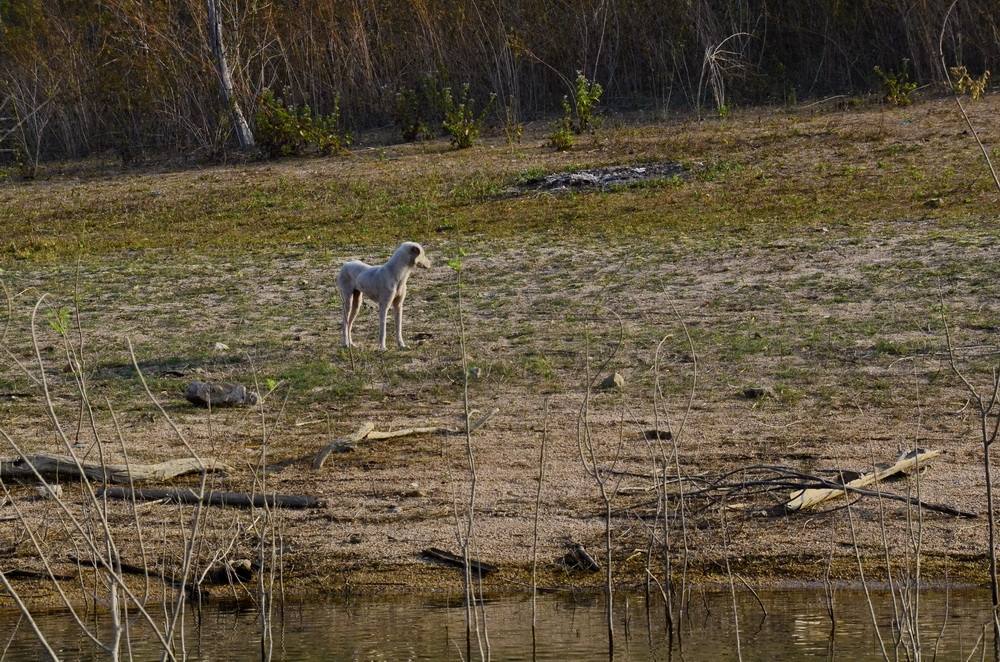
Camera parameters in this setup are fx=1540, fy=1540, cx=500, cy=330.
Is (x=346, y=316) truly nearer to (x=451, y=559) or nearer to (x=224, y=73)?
(x=451, y=559)

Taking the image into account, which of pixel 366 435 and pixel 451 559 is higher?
pixel 366 435

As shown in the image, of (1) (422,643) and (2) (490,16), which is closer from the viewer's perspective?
(1) (422,643)

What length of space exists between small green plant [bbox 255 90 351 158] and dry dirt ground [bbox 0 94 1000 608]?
20.9 feet

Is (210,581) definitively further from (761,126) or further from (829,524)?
(761,126)

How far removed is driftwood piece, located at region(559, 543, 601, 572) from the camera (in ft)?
26.8

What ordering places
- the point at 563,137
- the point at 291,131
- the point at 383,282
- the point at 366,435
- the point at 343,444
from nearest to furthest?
the point at 343,444 < the point at 366,435 < the point at 383,282 < the point at 563,137 < the point at 291,131

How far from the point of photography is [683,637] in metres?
7.16

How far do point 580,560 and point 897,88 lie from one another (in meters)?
16.1

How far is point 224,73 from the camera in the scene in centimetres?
2525

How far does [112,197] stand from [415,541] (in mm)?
14358

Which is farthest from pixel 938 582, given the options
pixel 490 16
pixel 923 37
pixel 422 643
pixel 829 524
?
pixel 490 16

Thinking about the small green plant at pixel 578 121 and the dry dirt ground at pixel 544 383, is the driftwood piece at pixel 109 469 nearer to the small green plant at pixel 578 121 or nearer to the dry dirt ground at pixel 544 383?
the dry dirt ground at pixel 544 383

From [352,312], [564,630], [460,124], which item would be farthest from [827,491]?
[460,124]

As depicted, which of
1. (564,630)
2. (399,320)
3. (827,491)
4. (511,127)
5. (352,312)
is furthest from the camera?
(511,127)
